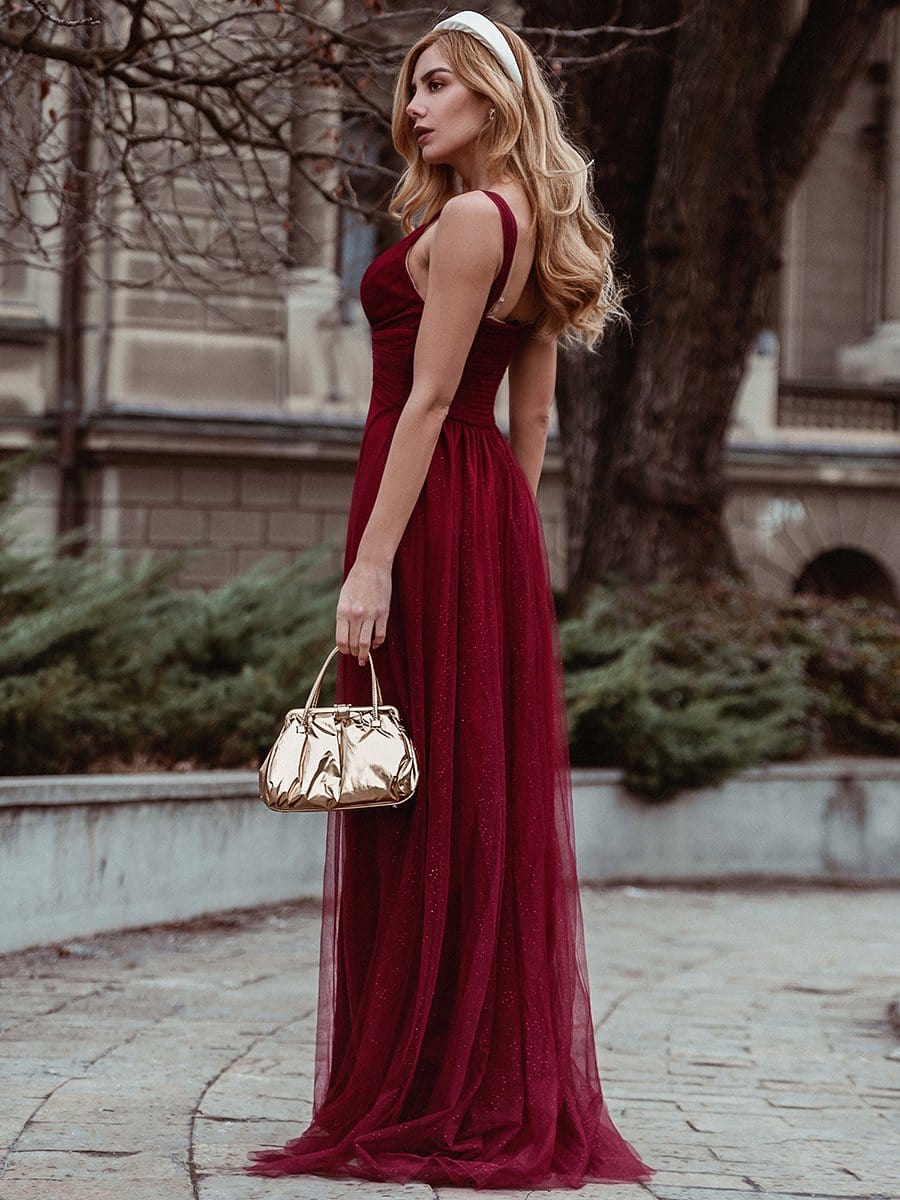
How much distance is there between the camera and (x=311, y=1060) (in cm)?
474

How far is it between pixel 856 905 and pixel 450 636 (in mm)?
6268

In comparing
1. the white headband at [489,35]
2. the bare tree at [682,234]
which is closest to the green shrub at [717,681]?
the bare tree at [682,234]

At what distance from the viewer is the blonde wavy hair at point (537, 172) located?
11.6 ft

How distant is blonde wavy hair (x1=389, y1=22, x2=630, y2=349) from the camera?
3525mm

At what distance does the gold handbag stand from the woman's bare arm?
0.17m

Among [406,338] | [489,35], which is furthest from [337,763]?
[489,35]

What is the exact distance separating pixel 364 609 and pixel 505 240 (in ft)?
2.48

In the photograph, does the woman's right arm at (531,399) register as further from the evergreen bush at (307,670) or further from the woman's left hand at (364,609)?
the evergreen bush at (307,670)

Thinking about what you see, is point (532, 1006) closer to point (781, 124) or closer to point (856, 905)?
point (856, 905)

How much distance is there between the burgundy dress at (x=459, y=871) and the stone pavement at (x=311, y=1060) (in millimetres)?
164

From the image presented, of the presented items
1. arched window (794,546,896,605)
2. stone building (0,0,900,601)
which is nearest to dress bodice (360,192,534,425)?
stone building (0,0,900,601)

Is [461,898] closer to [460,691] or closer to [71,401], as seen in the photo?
[460,691]

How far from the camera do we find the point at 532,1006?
3.55m

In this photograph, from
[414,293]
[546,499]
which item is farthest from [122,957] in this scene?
[546,499]
